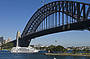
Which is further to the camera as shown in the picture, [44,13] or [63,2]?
[44,13]

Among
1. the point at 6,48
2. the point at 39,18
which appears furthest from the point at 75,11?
Result: the point at 6,48

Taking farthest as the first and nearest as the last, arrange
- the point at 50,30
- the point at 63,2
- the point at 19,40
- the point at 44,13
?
1. the point at 19,40
2. the point at 44,13
3. the point at 50,30
4. the point at 63,2

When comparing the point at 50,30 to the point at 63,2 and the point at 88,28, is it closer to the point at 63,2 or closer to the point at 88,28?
the point at 63,2

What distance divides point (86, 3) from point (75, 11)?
6122mm

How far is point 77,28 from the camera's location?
A: 50656 mm

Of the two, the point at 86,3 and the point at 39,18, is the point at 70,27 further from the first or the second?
the point at 39,18

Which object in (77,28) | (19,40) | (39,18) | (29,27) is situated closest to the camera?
(77,28)

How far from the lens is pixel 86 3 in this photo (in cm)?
4575

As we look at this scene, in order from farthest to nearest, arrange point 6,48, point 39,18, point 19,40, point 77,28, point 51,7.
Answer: point 6,48 → point 19,40 → point 39,18 → point 51,7 → point 77,28

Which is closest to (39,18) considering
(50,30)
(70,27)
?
(50,30)

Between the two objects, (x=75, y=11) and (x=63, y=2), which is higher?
(x=63, y=2)

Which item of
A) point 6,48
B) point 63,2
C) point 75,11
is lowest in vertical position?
point 6,48

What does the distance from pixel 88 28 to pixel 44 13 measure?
37.8 meters

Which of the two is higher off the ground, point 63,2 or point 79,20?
point 63,2
